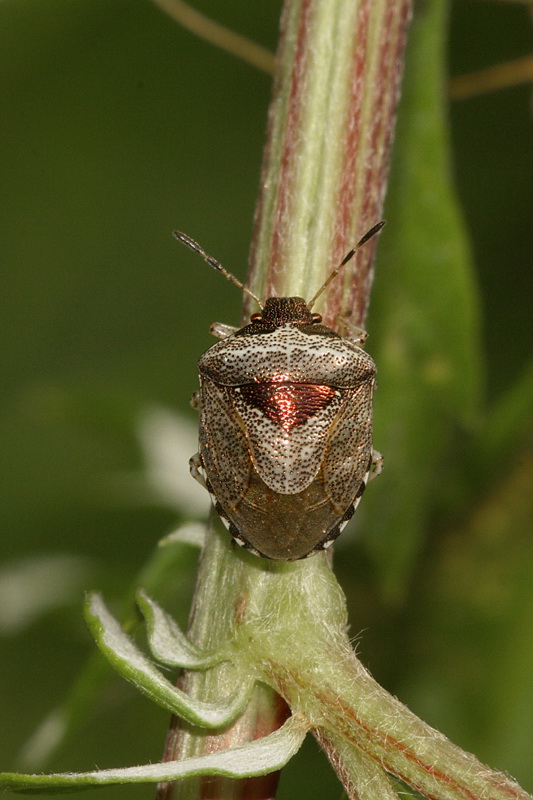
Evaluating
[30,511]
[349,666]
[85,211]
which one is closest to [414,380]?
[349,666]

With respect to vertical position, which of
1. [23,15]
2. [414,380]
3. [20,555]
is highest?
[23,15]

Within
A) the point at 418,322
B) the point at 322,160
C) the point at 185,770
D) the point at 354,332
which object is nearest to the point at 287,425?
the point at 354,332

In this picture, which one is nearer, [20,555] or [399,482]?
[399,482]

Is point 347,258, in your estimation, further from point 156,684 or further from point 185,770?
point 185,770

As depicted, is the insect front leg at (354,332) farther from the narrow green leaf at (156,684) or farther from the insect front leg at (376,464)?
the narrow green leaf at (156,684)

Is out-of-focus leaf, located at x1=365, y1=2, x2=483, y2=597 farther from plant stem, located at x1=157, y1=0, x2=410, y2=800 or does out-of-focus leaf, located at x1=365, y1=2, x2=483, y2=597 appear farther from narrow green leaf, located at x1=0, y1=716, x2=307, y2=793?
narrow green leaf, located at x1=0, y1=716, x2=307, y2=793

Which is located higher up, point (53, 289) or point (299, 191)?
point (299, 191)

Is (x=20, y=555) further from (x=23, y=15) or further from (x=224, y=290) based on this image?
(x=23, y=15)

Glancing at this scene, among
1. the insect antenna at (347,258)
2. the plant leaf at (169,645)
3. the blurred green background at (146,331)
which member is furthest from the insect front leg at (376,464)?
the plant leaf at (169,645)
